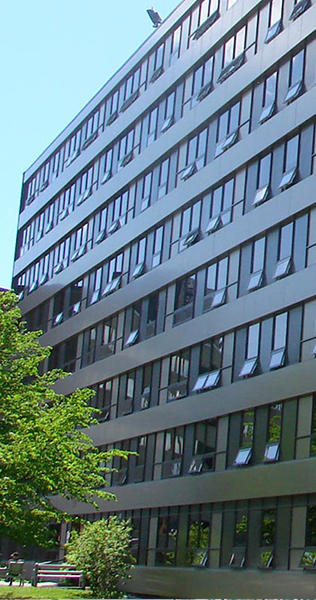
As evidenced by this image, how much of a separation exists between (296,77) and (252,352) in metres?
9.04

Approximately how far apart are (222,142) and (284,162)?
483 cm

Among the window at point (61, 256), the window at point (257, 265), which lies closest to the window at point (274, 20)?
the window at point (257, 265)

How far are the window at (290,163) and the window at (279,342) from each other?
4.26 meters

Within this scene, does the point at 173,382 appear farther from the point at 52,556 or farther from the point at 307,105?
the point at 52,556


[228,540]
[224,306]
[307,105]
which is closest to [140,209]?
[224,306]

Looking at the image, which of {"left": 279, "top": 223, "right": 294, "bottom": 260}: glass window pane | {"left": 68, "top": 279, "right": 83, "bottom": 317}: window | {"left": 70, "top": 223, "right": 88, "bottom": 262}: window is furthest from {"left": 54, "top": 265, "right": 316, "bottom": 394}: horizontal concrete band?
{"left": 70, "top": 223, "right": 88, "bottom": 262}: window

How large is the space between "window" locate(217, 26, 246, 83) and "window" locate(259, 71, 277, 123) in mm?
2394

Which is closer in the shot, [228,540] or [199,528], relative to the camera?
[228,540]

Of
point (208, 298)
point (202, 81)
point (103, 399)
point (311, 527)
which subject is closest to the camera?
point (311, 527)

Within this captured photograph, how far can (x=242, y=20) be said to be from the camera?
37.9m

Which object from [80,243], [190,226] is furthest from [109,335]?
[190,226]

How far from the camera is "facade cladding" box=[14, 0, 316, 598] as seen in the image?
→ 104 feet

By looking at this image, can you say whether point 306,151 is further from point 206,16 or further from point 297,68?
point 206,16

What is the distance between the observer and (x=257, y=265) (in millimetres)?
34344
